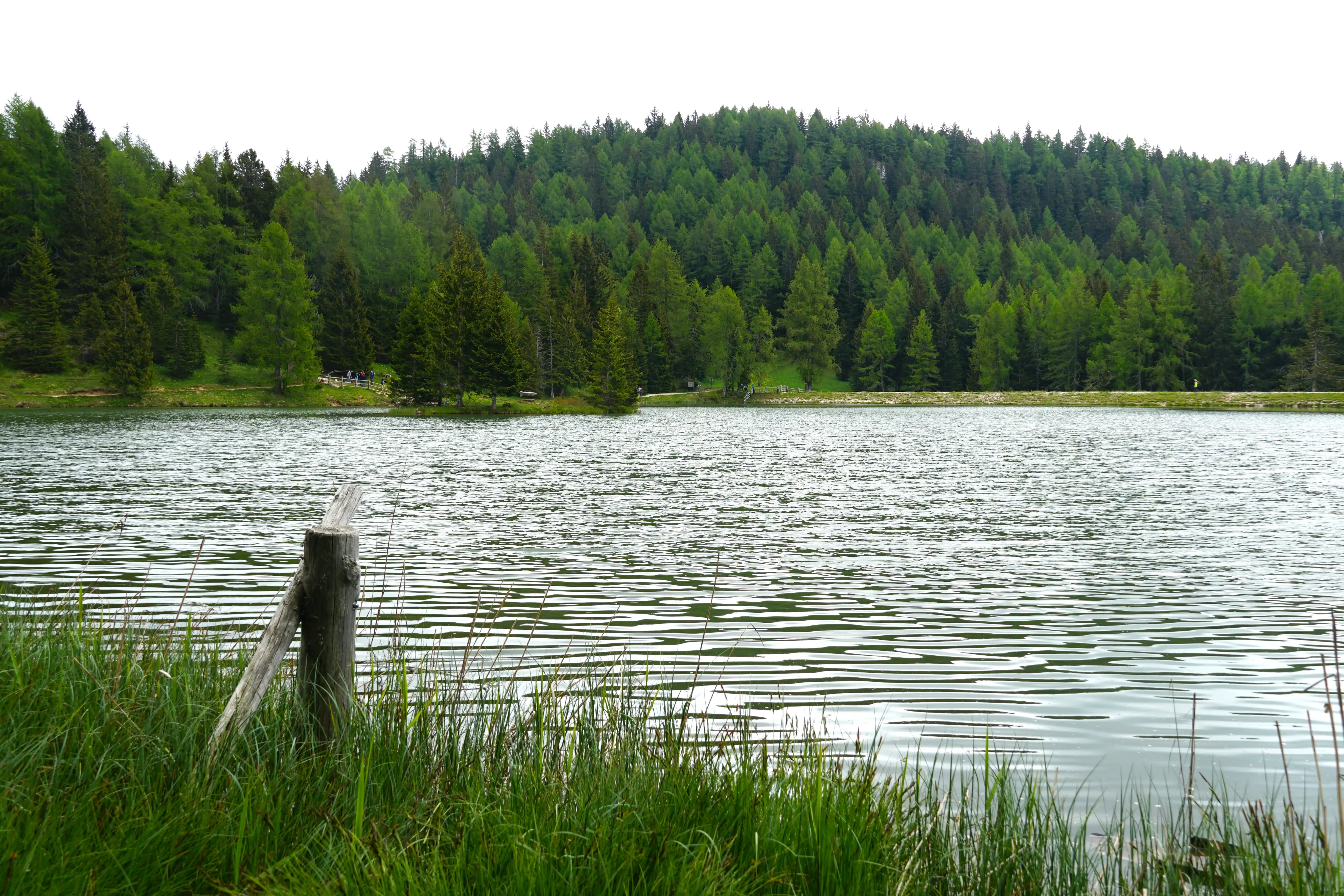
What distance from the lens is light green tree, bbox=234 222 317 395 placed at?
82.9 meters

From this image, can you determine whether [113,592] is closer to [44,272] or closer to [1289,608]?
[1289,608]

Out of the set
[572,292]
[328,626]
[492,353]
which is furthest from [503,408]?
[328,626]

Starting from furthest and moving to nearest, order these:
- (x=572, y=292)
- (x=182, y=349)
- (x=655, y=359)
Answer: (x=655, y=359) → (x=572, y=292) → (x=182, y=349)

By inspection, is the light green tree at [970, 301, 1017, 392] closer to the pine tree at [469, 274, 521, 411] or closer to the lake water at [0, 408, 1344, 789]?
the pine tree at [469, 274, 521, 411]

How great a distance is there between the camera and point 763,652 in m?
9.95

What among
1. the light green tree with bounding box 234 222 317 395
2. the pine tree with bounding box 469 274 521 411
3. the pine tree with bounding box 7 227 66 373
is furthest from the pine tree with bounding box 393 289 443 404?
the pine tree with bounding box 7 227 66 373

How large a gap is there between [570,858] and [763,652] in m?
6.82

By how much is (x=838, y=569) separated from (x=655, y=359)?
4074 inches

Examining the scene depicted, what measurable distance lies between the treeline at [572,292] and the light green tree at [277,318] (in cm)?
20

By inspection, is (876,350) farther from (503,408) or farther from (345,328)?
(345,328)

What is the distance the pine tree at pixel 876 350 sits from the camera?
127 meters

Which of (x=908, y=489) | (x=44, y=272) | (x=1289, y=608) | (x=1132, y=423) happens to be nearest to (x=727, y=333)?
(x=1132, y=423)

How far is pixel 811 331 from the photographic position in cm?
12594

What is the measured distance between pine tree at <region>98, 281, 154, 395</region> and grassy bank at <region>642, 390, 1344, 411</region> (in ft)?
171
